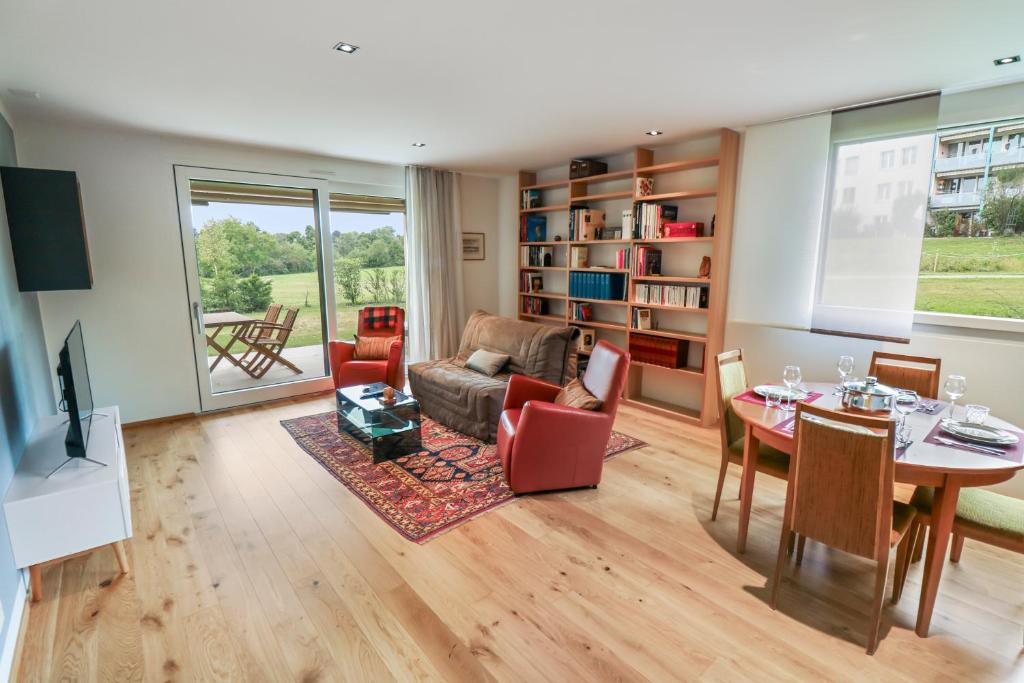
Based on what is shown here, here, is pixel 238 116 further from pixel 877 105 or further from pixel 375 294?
pixel 877 105

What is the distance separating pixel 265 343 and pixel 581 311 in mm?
3427

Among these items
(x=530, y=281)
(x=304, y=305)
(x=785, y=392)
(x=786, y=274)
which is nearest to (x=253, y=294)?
(x=304, y=305)

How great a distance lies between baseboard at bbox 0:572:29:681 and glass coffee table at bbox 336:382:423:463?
1.77 m

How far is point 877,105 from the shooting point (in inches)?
124

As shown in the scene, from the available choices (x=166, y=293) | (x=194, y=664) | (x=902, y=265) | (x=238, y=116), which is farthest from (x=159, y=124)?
(x=902, y=265)

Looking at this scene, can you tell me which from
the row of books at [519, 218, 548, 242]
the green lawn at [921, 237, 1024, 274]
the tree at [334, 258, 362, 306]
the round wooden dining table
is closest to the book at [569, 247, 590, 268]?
the row of books at [519, 218, 548, 242]

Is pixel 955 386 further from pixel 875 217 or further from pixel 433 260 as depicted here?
pixel 433 260

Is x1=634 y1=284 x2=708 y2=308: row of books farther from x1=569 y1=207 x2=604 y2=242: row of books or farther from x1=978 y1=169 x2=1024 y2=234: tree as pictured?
x1=978 y1=169 x2=1024 y2=234: tree

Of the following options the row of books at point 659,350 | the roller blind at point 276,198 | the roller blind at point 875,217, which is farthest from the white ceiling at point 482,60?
the row of books at point 659,350

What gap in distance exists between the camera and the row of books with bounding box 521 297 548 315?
584 cm

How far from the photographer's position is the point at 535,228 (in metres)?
5.68

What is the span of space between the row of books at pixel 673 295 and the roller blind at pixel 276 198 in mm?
2902

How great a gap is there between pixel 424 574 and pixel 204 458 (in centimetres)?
228

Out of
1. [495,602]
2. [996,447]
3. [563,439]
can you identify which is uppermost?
[996,447]
